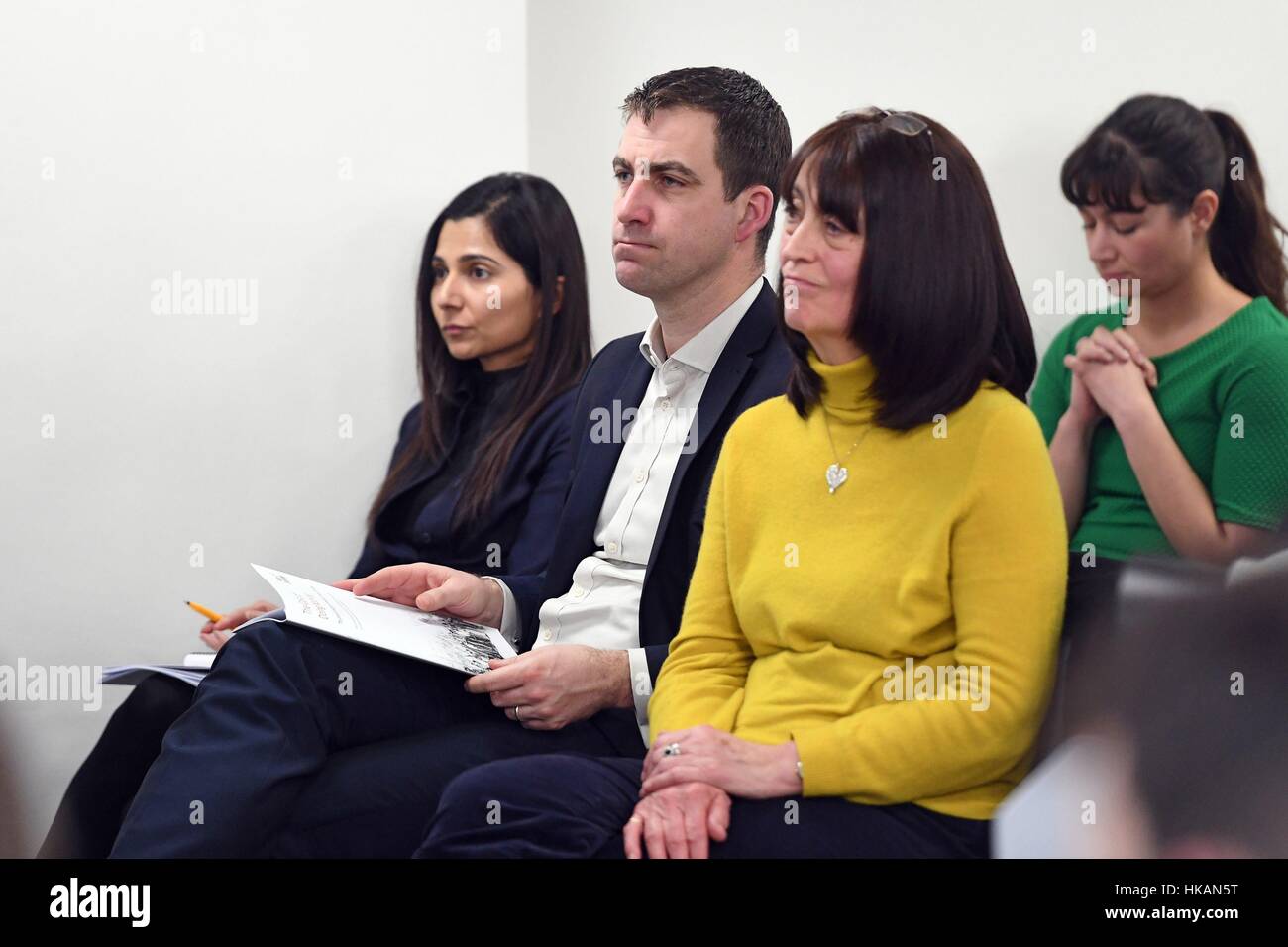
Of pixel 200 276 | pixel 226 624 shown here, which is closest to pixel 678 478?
pixel 226 624

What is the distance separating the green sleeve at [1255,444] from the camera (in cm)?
132

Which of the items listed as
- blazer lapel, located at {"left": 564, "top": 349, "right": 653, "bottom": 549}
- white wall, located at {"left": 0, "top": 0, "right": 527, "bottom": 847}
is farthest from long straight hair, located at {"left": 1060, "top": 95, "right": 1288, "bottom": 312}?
white wall, located at {"left": 0, "top": 0, "right": 527, "bottom": 847}

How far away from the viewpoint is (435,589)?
1653 millimetres

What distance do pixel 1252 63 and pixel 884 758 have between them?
978 mm

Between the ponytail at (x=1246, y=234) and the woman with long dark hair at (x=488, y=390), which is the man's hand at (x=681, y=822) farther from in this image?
the ponytail at (x=1246, y=234)

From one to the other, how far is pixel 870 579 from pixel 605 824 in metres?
0.36

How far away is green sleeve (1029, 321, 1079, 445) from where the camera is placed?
153 centimetres

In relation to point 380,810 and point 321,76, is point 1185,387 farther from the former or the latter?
point 321,76

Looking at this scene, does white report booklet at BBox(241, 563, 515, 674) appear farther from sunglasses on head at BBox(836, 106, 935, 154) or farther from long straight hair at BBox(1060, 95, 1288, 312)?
long straight hair at BBox(1060, 95, 1288, 312)

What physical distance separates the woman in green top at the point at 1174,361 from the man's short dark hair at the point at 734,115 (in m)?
0.42

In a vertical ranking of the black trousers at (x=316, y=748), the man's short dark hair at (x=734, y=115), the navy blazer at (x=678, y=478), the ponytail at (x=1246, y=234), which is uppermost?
the man's short dark hair at (x=734, y=115)

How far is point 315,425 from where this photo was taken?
7.65ft

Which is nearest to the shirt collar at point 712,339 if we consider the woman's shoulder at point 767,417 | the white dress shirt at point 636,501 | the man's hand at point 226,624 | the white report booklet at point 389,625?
the white dress shirt at point 636,501

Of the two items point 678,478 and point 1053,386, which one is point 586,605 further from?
point 1053,386
